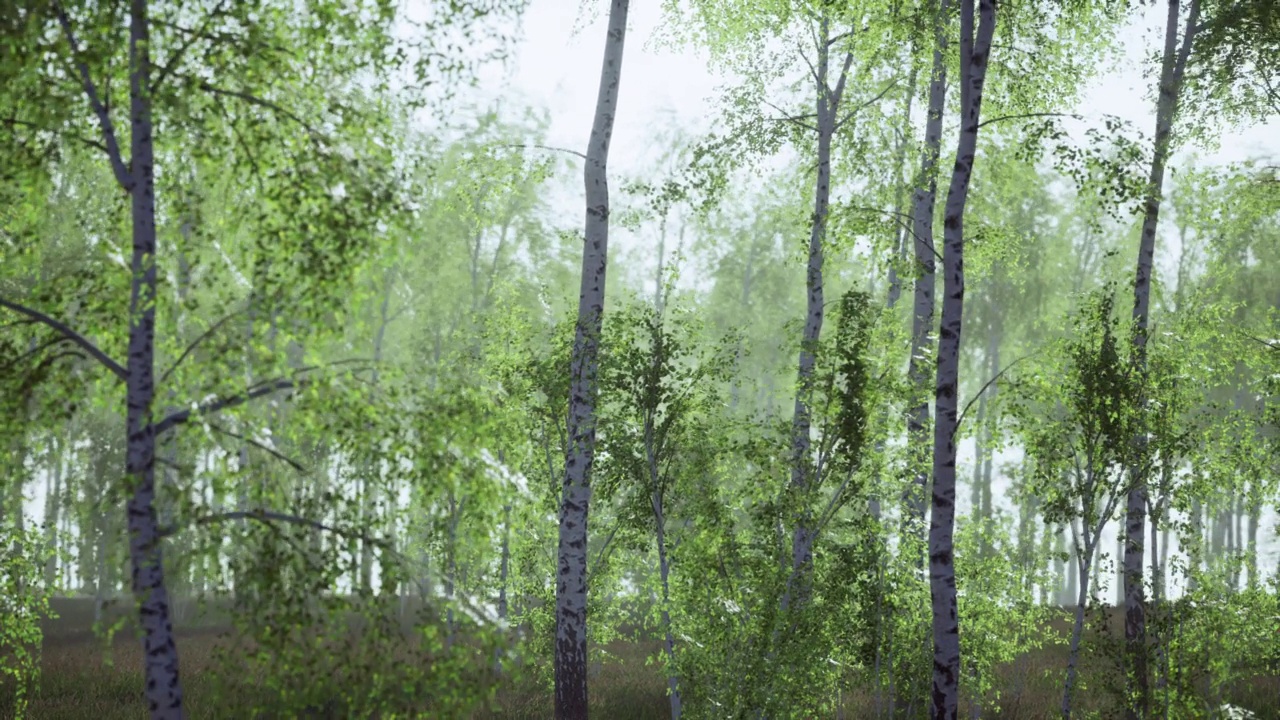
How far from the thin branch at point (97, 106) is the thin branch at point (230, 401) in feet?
4.25

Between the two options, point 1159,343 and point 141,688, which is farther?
point 141,688

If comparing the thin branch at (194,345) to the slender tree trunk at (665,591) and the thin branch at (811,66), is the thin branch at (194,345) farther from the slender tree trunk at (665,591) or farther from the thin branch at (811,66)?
the thin branch at (811,66)

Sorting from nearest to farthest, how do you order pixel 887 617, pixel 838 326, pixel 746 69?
pixel 838 326, pixel 887 617, pixel 746 69

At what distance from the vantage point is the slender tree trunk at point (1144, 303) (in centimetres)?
1091

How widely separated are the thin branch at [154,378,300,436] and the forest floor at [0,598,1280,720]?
796cm

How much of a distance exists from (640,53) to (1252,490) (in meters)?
9.95

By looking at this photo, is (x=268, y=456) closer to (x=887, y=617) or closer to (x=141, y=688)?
(x=887, y=617)

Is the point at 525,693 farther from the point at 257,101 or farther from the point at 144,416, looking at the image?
the point at 257,101

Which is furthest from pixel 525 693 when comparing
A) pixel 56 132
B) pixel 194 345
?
pixel 56 132

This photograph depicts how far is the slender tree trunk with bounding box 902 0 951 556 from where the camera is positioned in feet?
35.7

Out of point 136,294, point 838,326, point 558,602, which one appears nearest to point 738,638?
point 558,602

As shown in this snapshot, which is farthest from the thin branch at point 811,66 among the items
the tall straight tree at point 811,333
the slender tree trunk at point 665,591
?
the slender tree trunk at point 665,591

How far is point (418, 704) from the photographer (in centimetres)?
597

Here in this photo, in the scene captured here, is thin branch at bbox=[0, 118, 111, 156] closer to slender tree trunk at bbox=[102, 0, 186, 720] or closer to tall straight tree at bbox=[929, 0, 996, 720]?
slender tree trunk at bbox=[102, 0, 186, 720]
